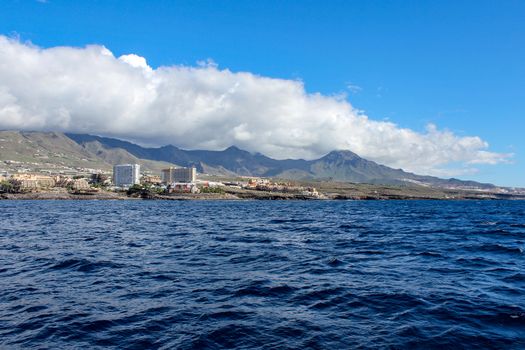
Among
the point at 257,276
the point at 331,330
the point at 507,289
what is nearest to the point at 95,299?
the point at 257,276

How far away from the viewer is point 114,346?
13625 mm

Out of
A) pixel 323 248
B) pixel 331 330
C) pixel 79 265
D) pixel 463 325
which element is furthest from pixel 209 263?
pixel 463 325

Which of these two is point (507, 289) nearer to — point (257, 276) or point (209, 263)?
point (257, 276)

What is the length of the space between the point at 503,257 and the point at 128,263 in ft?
95.6

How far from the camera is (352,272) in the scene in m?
25.6

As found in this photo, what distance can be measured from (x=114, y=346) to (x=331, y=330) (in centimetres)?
777

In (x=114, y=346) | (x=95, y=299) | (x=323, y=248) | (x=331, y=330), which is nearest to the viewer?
(x=114, y=346)

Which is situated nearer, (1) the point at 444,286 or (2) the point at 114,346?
(2) the point at 114,346

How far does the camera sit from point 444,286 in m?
22.1

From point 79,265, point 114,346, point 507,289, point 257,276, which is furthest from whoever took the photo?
point 79,265

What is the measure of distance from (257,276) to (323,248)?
13.6 meters

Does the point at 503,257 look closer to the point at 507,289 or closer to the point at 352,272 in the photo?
the point at 507,289

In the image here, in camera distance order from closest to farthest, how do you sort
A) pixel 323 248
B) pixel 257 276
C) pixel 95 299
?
1. pixel 95 299
2. pixel 257 276
3. pixel 323 248

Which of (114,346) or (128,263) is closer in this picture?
(114,346)
